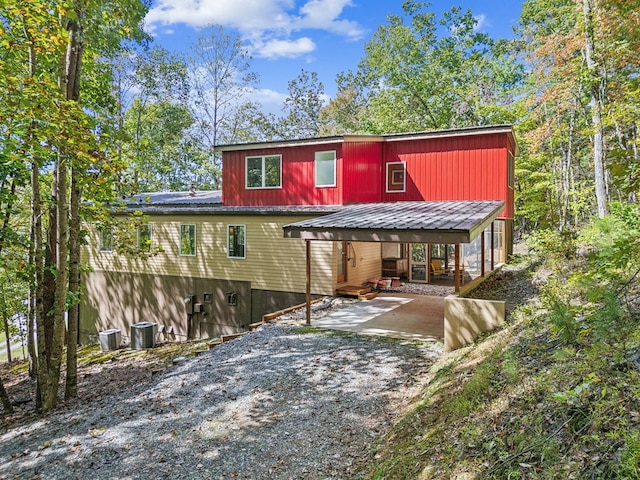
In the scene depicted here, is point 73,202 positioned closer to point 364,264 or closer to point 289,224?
point 289,224

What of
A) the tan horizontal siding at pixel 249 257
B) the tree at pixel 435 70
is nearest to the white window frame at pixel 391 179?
the tan horizontal siding at pixel 249 257

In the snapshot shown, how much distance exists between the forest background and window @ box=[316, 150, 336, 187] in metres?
5.33

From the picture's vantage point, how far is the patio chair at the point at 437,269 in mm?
15000

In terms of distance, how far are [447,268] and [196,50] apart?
22850 millimetres

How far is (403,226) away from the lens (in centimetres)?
823

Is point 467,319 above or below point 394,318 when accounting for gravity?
above

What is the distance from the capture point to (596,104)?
Answer: 1323 cm

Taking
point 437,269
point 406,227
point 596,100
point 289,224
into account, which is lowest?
point 437,269

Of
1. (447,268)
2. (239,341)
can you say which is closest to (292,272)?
(239,341)

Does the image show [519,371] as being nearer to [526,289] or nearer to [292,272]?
[526,289]

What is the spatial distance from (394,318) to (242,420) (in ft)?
17.3

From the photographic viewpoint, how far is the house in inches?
510

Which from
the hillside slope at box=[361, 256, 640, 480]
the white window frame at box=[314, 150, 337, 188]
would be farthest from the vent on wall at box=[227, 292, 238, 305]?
the hillside slope at box=[361, 256, 640, 480]

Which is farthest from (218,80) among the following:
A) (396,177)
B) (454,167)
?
(454,167)
